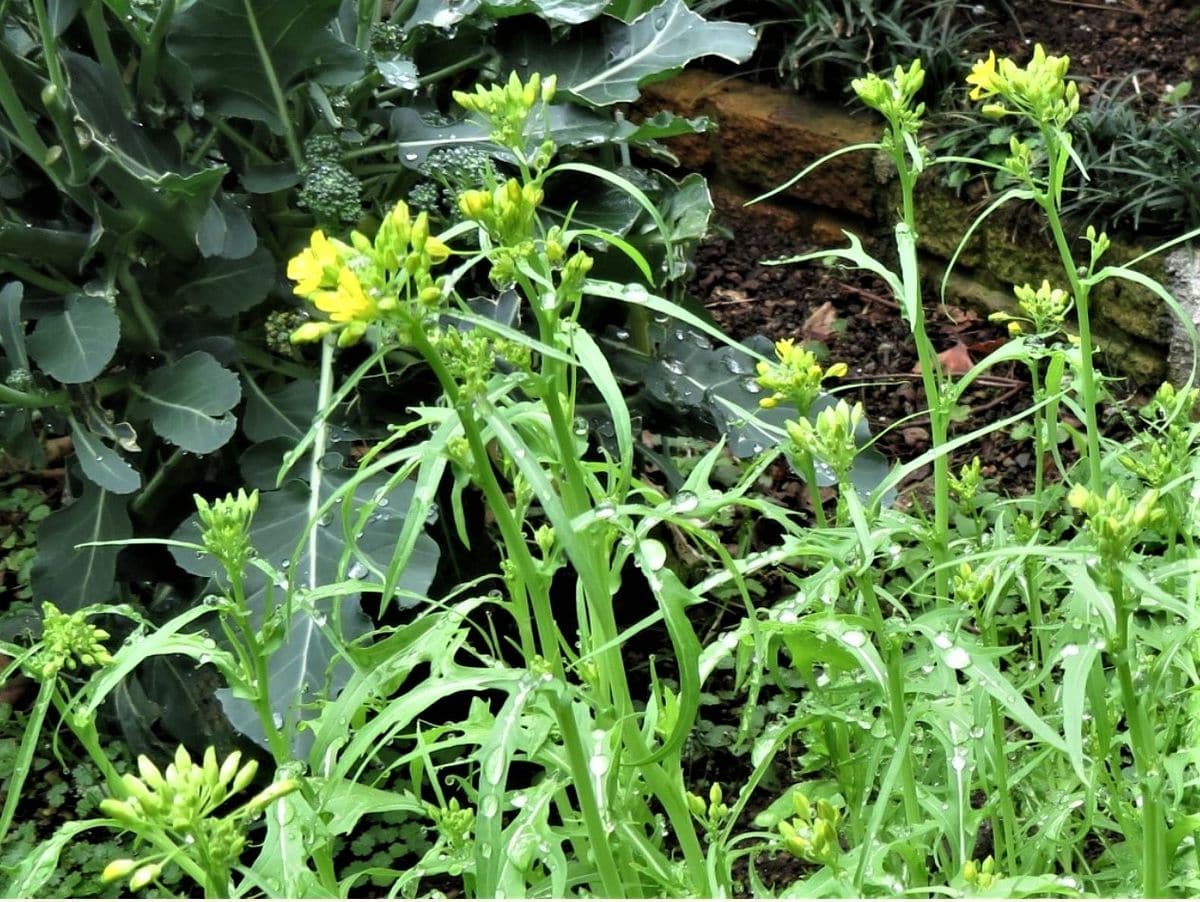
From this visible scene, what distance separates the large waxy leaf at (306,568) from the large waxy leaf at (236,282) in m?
0.36

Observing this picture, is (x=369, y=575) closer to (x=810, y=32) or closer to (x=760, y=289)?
(x=760, y=289)

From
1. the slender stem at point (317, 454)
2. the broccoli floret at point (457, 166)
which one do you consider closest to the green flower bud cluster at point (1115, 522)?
the slender stem at point (317, 454)

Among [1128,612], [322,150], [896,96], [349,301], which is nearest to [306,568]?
[322,150]

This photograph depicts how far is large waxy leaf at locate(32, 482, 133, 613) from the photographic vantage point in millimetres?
2264

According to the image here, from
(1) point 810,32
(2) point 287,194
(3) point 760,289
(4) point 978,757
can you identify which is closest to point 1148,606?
(4) point 978,757

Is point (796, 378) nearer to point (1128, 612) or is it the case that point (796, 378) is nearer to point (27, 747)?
point (1128, 612)

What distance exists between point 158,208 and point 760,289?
2.03 metres

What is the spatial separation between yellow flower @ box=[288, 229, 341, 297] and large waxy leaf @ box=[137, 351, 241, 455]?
1.25 meters

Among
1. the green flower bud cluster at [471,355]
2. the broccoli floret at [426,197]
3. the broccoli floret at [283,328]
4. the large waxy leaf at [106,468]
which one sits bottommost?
the large waxy leaf at [106,468]

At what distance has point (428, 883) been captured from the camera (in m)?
2.33

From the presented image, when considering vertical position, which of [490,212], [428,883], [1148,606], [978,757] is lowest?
[428,883]

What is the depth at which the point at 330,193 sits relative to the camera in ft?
7.18

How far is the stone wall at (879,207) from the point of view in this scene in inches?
121

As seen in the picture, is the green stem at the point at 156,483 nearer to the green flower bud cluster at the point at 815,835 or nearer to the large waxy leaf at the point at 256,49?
the large waxy leaf at the point at 256,49
